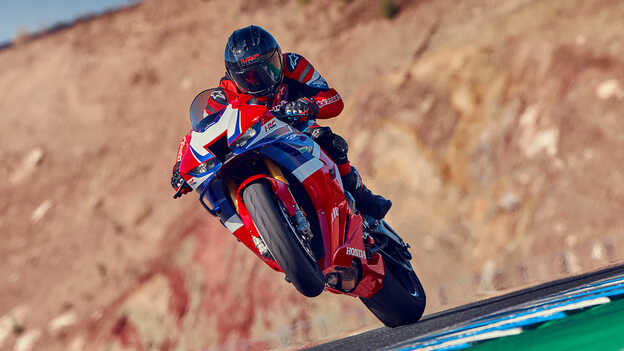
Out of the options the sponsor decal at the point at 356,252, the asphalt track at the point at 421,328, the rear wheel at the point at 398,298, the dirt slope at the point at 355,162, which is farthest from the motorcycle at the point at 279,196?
the dirt slope at the point at 355,162

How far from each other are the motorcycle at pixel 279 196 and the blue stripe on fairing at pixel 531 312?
83cm

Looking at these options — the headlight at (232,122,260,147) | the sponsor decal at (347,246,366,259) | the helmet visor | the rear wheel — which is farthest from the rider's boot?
the headlight at (232,122,260,147)

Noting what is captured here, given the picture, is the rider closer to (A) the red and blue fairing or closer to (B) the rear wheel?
(A) the red and blue fairing

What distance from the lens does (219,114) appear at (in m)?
4.82

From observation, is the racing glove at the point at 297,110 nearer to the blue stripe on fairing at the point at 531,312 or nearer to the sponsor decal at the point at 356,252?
the sponsor decal at the point at 356,252

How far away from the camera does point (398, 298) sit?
6.16 meters

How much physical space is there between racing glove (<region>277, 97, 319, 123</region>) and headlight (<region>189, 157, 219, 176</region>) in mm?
723

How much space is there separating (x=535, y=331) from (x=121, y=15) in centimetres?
3051

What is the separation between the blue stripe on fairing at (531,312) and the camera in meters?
4.29

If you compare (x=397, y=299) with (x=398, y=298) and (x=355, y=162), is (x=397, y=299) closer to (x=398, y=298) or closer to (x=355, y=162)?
(x=398, y=298)

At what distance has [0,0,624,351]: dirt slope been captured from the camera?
45.9 feet

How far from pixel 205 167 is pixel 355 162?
42.4 ft

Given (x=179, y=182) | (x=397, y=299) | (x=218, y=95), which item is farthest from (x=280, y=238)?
(x=397, y=299)

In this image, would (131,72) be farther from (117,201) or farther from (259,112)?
(259,112)
